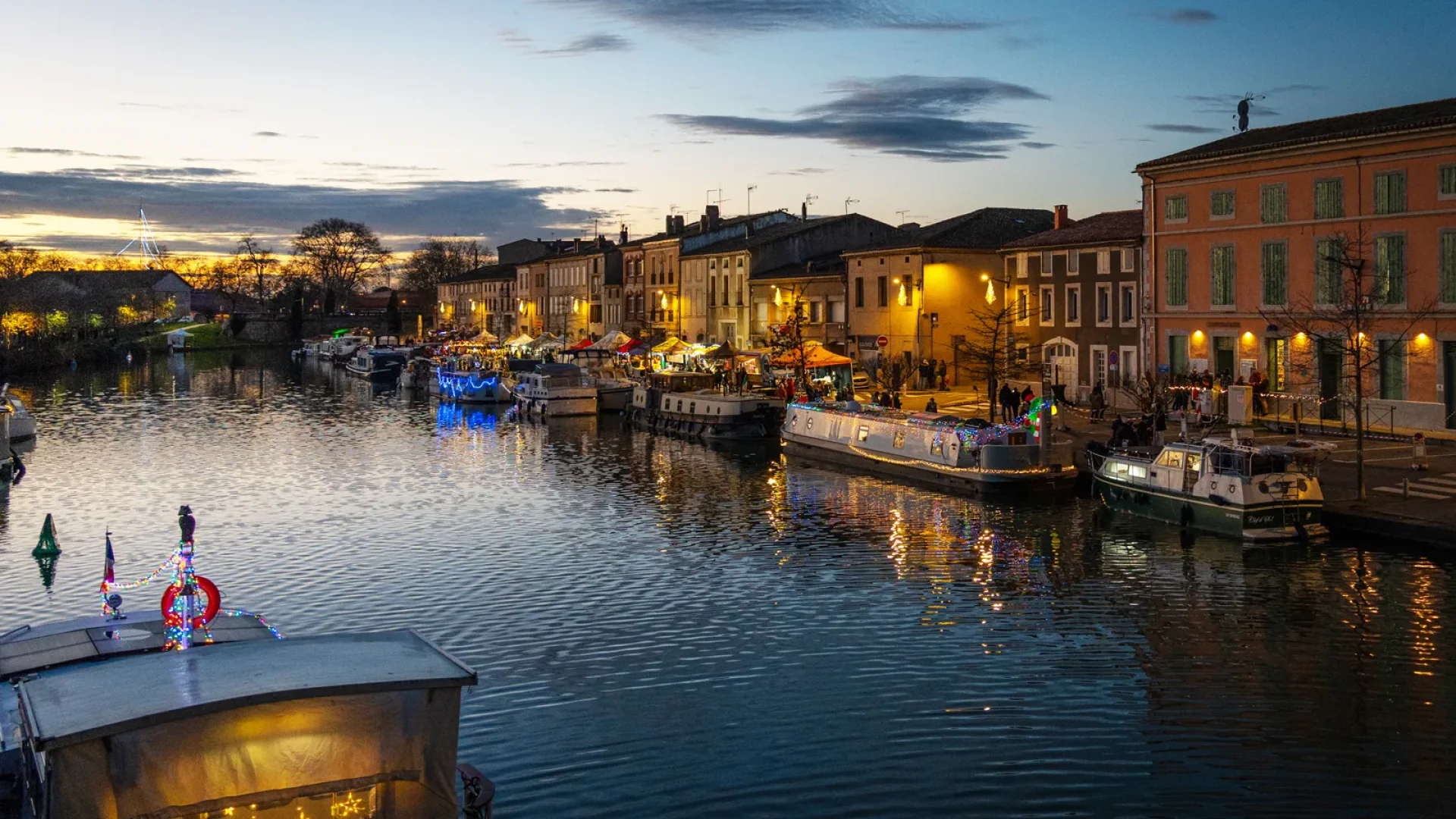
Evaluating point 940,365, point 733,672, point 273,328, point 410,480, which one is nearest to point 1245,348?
point 940,365

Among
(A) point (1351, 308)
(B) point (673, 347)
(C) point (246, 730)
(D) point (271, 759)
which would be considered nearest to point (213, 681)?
(C) point (246, 730)

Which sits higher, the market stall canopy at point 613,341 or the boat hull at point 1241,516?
the market stall canopy at point 613,341

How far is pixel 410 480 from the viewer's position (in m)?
47.3

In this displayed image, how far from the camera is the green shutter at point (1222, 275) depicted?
49938mm

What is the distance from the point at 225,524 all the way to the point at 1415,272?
3509 centimetres

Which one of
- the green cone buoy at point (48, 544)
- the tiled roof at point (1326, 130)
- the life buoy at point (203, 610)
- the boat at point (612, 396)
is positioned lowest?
the green cone buoy at point (48, 544)

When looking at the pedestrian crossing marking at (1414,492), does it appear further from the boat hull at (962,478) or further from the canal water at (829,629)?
the boat hull at (962,478)

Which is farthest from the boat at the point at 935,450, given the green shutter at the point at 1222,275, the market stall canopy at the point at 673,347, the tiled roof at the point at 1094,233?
the market stall canopy at the point at 673,347

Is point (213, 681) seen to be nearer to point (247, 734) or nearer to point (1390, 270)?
point (247, 734)

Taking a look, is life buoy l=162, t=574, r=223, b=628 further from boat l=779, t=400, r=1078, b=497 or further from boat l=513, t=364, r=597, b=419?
boat l=513, t=364, r=597, b=419

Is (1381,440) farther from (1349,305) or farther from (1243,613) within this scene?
(1243,613)

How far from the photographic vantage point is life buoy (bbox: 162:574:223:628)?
15913 millimetres

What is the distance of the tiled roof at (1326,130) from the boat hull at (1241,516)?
16388 millimetres

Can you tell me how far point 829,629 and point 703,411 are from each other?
35563 millimetres
